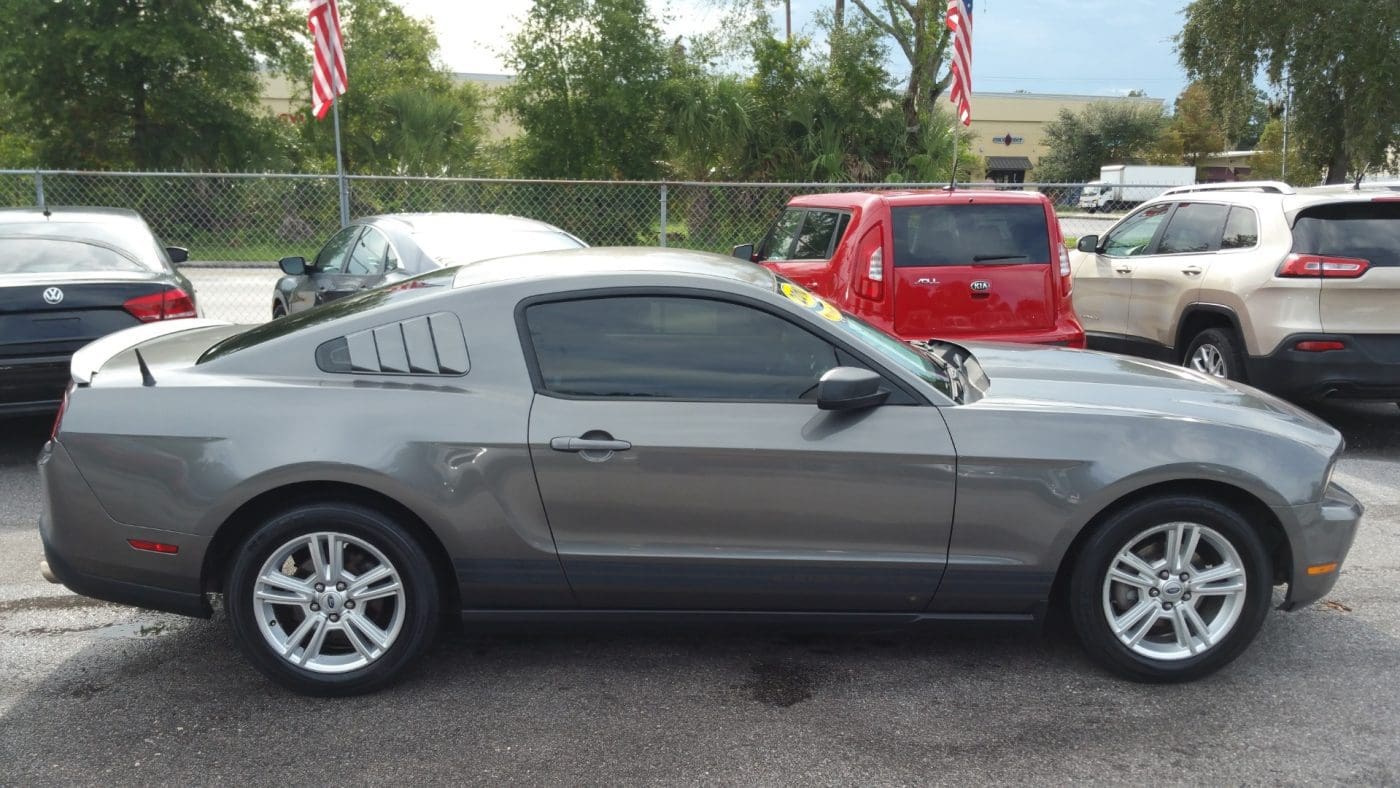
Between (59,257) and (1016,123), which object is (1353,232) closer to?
(59,257)

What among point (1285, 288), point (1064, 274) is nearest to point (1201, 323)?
point (1285, 288)

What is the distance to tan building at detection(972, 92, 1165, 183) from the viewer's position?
6575 cm

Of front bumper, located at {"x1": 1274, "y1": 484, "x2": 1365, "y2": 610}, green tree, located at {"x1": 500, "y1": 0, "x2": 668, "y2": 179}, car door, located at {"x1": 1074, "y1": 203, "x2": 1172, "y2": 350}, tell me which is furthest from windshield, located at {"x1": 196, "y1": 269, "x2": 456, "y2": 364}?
green tree, located at {"x1": 500, "y1": 0, "x2": 668, "y2": 179}

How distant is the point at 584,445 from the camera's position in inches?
146

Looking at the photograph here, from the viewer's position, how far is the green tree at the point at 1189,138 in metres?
58.2

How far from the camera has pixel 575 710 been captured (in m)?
3.76

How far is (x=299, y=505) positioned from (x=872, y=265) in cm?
477

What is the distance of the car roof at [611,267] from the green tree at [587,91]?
16330 mm

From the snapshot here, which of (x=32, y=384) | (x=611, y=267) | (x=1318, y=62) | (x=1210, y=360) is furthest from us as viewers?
(x=1318, y=62)

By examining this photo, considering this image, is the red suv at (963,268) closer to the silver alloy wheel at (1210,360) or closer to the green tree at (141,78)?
the silver alloy wheel at (1210,360)

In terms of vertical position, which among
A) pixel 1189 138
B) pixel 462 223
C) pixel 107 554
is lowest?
pixel 107 554

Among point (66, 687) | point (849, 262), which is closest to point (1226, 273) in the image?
point (849, 262)

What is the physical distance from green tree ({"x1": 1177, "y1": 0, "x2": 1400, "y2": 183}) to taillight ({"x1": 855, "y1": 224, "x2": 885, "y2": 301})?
17046 mm

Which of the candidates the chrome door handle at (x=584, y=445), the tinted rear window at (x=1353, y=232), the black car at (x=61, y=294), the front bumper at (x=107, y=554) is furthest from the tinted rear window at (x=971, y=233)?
→ the front bumper at (x=107, y=554)
